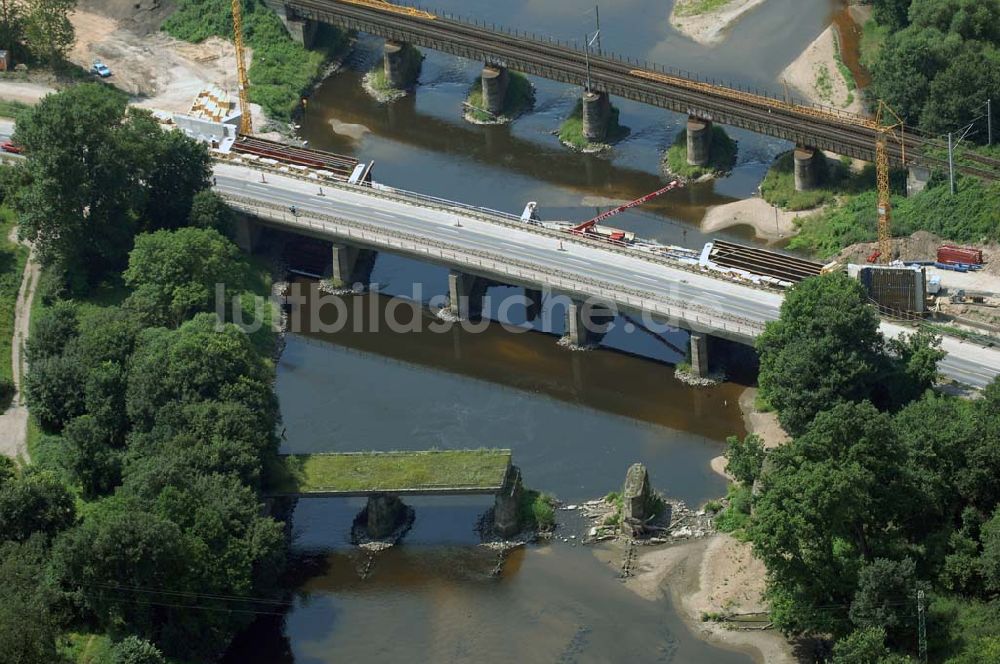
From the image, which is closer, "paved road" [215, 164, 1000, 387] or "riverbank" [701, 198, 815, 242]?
"paved road" [215, 164, 1000, 387]

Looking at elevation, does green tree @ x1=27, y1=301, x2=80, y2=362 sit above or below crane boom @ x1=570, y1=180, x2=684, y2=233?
below

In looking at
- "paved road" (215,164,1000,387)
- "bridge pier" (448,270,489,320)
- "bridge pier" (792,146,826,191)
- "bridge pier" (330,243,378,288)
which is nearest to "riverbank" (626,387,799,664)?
"paved road" (215,164,1000,387)

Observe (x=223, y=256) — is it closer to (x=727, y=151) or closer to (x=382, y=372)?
(x=382, y=372)

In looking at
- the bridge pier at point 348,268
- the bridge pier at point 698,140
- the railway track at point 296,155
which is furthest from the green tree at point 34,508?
the bridge pier at point 698,140

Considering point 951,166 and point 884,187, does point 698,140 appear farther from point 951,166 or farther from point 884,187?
point 884,187

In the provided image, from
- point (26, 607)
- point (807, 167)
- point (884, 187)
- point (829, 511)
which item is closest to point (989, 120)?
point (807, 167)

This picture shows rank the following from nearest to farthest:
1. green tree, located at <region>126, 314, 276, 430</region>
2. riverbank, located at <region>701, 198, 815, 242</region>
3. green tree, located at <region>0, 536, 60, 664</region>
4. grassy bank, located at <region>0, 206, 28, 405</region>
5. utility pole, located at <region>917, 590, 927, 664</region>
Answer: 1. green tree, located at <region>0, 536, 60, 664</region>
2. utility pole, located at <region>917, 590, 927, 664</region>
3. green tree, located at <region>126, 314, 276, 430</region>
4. grassy bank, located at <region>0, 206, 28, 405</region>
5. riverbank, located at <region>701, 198, 815, 242</region>

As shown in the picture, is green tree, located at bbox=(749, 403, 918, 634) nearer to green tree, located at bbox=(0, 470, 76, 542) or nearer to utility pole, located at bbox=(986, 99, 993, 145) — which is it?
green tree, located at bbox=(0, 470, 76, 542)

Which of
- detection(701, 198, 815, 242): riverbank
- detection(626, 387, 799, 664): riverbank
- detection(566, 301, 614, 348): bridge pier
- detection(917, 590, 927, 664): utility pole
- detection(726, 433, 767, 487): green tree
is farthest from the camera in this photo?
detection(701, 198, 815, 242): riverbank
